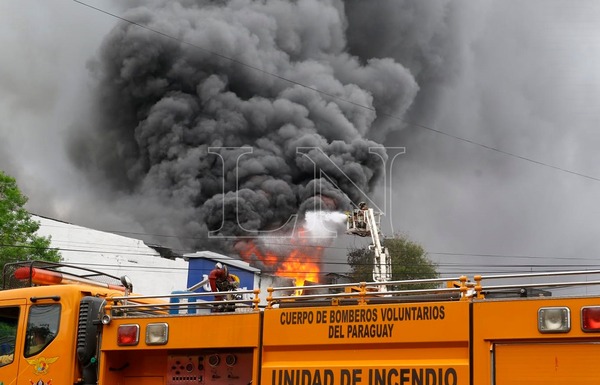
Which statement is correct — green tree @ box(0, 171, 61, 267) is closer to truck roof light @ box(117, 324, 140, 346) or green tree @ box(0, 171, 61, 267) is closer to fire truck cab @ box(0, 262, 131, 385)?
fire truck cab @ box(0, 262, 131, 385)

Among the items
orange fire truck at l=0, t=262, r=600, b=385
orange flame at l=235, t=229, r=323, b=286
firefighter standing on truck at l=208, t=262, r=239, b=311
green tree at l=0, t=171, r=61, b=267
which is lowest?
orange fire truck at l=0, t=262, r=600, b=385

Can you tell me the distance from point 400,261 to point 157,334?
43.9 m

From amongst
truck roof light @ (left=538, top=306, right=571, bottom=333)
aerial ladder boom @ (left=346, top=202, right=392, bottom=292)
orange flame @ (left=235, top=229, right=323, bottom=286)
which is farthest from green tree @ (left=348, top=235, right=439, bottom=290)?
truck roof light @ (left=538, top=306, right=571, bottom=333)

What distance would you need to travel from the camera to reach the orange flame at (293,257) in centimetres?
4758

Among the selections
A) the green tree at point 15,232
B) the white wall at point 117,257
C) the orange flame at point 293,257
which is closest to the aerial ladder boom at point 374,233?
the orange flame at point 293,257

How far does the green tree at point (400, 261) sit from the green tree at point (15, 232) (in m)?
25.4

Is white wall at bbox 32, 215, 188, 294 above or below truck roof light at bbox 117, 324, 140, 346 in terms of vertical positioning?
above

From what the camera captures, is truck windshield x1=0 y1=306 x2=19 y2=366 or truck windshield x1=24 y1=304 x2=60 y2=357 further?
truck windshield x1=0 y1=306 x2=19 y2=366

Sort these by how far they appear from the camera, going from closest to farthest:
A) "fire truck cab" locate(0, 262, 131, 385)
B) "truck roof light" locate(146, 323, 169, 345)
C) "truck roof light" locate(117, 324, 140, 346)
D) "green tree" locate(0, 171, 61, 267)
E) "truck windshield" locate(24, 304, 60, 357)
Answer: "truck roof light" locate(146, 323, 169, 345), "truck roof light" locate(117, 324, 140, 346), "fire truck cab" locate(0, 262, 131, 385), "truck windshield" locate(24, 304, 60, 357), "green tree" locate(0, 171, 61, 267)

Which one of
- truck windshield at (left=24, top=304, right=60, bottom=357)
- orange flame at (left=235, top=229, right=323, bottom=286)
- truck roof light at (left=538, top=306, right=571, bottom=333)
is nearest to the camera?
truck roof light at (left=538, top=306, right=571, bottom=333)

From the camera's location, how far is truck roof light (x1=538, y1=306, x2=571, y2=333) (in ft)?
19.6

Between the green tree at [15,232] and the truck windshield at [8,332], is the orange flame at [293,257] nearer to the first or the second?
the green tree at [15,232]

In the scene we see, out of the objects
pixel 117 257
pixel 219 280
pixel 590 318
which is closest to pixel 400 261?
pixel 117 257

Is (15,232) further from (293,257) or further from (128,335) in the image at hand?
(293,257)
